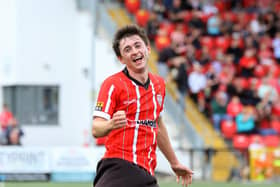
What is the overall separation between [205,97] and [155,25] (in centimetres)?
273

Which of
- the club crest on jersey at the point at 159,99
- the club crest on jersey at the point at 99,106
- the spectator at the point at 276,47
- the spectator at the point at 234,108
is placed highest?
the spectator at the point at 276,47

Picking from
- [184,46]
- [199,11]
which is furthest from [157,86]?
[199,11]

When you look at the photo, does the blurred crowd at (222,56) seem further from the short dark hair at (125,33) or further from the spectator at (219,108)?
the short dark hair at (125,33)

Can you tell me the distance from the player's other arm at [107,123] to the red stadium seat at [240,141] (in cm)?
1280

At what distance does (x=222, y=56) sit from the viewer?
68.6ft

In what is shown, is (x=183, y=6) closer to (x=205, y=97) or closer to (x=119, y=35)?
(x=205, y=97)

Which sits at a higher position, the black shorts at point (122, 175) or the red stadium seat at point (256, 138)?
the red stadium seat at point (256, 138)

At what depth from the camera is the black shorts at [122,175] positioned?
6555mm

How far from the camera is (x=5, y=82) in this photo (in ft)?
80.2

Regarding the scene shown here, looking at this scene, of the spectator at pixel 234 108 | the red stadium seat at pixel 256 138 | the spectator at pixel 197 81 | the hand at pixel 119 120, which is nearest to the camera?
the hand at pixel 119 120

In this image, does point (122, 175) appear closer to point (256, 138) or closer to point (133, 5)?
point (256, 138)

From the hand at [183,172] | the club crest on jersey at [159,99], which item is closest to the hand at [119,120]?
the club crest on jersey at [159,99]

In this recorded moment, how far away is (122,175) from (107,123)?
2.06 feet

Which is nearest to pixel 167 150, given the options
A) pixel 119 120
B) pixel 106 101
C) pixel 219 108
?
pixel 106 101
